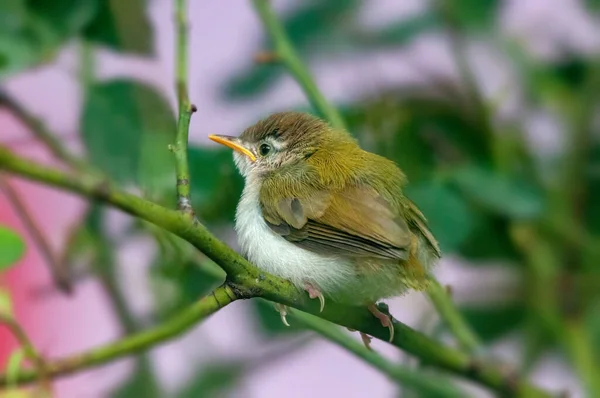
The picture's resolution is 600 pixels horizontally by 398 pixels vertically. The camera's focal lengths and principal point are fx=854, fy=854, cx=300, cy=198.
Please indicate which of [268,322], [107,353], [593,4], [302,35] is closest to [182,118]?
[107,353]

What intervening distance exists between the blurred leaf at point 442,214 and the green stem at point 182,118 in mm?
381

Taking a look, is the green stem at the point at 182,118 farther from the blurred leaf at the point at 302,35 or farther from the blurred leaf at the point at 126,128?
the blurred leaf at the point at 302,35

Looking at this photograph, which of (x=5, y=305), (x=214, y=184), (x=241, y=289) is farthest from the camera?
(x=214, y=184)

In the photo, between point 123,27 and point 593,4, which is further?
point 593,4

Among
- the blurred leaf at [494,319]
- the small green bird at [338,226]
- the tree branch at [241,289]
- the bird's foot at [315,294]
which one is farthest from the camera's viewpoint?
the blurred leaf at [494,319]

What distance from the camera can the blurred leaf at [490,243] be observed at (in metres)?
1.43

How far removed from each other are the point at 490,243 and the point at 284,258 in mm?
652

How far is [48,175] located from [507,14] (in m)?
1.36

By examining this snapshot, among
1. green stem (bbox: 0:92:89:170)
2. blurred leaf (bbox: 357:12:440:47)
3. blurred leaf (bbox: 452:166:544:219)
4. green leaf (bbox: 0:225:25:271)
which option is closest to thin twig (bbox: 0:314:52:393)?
green leaf (bbox: 0:225:25:271)

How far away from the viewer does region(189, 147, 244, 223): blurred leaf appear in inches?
45.4

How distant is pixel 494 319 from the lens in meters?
1.53

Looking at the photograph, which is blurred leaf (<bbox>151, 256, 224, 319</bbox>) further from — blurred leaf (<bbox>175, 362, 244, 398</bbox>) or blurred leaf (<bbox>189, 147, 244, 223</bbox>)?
blurred leaf (<bbox>175, 362, 244, 398</bbox>)

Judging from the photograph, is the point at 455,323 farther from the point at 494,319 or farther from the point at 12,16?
the point at 12,16

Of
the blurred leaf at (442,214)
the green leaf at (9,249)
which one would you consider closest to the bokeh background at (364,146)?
the blurred leaf at (442,214)
